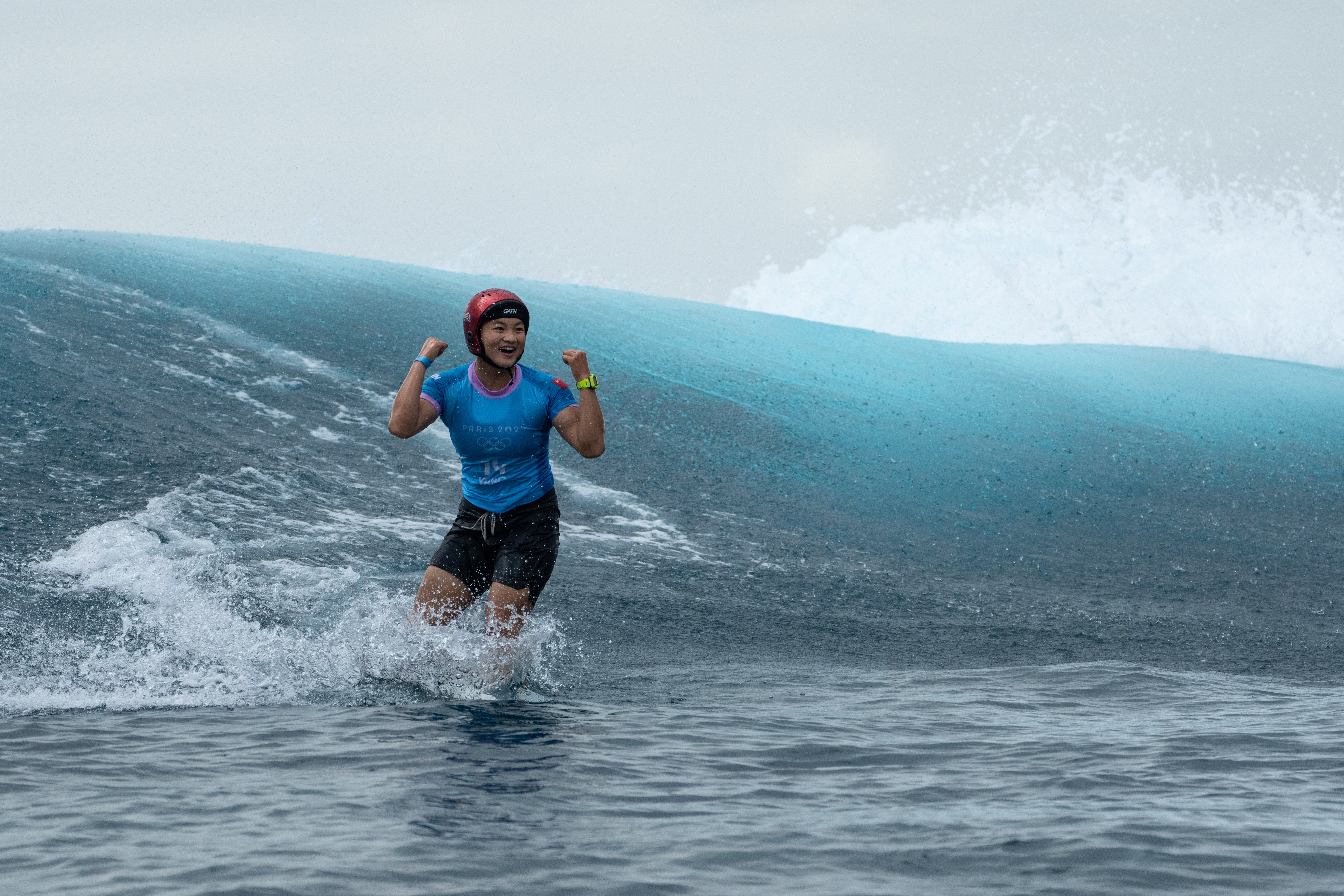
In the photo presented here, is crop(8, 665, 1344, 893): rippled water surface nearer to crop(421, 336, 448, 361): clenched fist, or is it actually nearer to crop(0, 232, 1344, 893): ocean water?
crop(0, 232, 1344, 893): ocean water

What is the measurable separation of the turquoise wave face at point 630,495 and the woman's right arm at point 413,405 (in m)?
1.01

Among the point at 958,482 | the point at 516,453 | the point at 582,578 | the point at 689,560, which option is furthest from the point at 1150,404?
the point at 516,453

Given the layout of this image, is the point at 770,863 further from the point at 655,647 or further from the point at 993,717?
the point at 655,647

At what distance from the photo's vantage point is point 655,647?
710 centimetres

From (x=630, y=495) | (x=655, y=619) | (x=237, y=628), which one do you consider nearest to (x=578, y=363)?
(x=237, y=628)

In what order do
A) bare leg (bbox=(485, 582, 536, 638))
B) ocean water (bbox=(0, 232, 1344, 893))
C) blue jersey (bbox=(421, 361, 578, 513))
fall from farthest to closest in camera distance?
bare leg (bbox=(485, 582, 536, 638)) → blue jersey (bbox=(421, 361, 578, 513)) → ocean water (bbox=(0, 232, 1344, 893))

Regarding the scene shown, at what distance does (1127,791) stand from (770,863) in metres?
1.43

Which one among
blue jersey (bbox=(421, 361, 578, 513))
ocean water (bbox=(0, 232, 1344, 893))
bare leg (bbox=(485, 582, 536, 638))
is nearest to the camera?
ocean water (bbox=(0, 232, 1344, 893))

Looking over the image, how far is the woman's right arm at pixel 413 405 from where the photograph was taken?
489 centimetres

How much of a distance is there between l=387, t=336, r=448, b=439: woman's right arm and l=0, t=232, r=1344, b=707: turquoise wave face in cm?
101

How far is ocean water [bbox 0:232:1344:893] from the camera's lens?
3.48m

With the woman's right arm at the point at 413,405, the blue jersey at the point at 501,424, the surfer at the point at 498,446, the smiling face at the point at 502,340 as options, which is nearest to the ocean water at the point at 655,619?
the surfer at the point at 498,446

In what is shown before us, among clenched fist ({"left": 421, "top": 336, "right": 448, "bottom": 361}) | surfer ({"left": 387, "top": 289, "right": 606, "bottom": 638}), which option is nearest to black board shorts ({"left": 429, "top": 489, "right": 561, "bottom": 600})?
surfer ({"left": 387, "top": 289, "right": 606, "bottom": 638})

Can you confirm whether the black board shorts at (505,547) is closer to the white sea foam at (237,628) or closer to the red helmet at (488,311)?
the white sea foam at (237,628)
